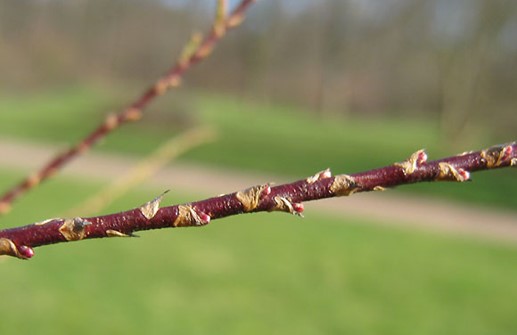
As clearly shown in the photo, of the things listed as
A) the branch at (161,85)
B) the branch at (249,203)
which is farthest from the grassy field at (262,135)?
the branch at (249,203)

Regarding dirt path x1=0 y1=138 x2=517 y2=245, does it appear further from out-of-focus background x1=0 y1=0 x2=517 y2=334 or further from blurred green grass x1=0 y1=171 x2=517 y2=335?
blurred green grass x1=0 y1=171 x2=517 y2=335

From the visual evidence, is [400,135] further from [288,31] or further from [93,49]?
Result: [93,49]

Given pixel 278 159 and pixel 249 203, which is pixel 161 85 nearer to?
pixel 249 203

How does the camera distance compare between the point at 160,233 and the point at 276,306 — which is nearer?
the point at 276,306

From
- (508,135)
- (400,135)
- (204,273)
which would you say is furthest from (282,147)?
(204,273)

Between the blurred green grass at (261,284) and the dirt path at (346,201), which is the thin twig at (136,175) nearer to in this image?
the blurred green grass at (261,284)

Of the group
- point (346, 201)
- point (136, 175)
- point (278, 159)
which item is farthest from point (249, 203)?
point (278, 159)
